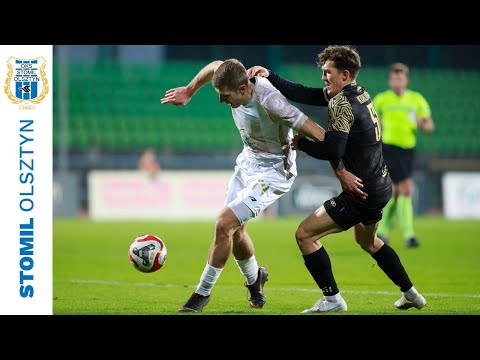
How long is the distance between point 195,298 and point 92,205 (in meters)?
14.0

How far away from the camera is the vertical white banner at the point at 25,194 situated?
625 centimetres

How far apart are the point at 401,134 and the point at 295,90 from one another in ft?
20.5

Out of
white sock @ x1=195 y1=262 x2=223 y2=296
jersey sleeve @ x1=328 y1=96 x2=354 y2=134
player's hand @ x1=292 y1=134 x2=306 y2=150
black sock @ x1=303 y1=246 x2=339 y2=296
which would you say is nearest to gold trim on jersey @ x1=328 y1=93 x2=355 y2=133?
jersey sleeve @ x1=328 y1=96 x2=354 y2=134

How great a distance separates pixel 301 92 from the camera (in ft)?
22.5

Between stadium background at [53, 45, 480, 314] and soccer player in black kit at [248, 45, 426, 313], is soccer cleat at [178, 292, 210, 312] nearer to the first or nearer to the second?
stadium background at [53, 45, 480, 314]

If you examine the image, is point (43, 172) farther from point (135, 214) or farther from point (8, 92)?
point (135, 214)

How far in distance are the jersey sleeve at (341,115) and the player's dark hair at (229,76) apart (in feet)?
2.19

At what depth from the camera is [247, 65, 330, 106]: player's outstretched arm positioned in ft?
22.2

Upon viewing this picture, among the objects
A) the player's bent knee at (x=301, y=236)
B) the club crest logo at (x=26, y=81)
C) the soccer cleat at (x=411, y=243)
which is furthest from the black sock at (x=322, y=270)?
the soccer cleat at (x=411, y=243)

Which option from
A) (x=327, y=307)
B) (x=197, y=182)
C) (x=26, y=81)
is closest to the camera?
(x=26, y=81)

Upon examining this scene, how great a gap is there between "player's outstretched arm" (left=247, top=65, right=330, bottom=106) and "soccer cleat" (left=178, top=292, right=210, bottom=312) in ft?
5.32

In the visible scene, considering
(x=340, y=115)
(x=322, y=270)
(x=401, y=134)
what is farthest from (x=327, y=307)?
(x=401, y=134)

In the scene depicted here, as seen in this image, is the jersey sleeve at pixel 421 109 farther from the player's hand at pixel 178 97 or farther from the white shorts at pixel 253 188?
the player's hand at pixel 178 97

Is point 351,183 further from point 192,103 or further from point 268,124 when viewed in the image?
point 192,103
